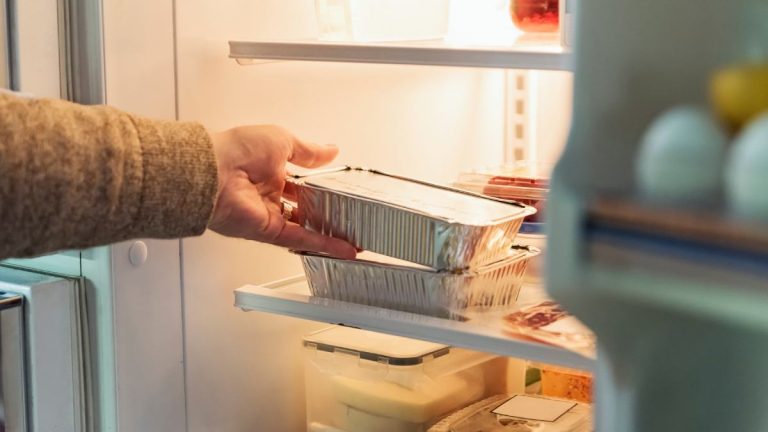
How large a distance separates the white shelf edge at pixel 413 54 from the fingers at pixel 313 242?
0.20 m

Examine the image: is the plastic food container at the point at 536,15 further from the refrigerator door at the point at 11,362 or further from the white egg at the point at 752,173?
the white egg at the point at 752,173

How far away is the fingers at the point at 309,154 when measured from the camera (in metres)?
1.16

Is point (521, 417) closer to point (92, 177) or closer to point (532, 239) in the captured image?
point (532, 239)

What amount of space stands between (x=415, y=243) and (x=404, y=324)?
0.29 ft

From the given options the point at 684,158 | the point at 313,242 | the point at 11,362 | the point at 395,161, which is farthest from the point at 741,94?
the point at 395,161

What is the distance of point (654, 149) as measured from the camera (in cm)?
52

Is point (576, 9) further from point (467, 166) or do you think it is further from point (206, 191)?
point (467, 166)

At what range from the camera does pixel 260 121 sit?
1312mm

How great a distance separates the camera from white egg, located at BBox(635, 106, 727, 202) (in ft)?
1.64

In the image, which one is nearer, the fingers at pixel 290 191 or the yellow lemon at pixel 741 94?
the yellow lemon at pixel 741 94

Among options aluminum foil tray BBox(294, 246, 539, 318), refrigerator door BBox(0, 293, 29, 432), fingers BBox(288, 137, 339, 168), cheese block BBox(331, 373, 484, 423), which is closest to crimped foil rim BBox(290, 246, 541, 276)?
aluminum foil tray BBox(294, 246, 539, 318)

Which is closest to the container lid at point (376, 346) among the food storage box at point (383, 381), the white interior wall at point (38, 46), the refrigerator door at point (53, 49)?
the food storage box at point (383, 381)

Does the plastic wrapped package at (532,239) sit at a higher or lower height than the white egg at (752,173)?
lower

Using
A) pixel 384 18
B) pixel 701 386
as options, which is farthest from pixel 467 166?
pixel 701 386
